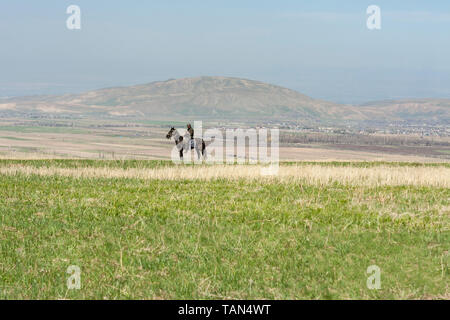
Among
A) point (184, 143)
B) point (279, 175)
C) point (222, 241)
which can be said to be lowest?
point (222, 241)

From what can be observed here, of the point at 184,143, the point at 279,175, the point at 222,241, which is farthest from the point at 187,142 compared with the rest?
the point at 222,241

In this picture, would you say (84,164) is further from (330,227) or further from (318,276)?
(318,276)

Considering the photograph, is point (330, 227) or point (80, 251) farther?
point (330, 227)

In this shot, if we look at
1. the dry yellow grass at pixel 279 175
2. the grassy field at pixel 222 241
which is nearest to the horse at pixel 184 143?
the dry yellow grass at pixel 279 175

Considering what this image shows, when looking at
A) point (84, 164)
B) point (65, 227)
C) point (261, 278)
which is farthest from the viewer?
point (84, 164)

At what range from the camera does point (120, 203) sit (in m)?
18.0

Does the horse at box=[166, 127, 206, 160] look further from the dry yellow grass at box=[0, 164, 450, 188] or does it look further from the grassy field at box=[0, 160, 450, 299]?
the grassy field at box=[0, 160, 450, 299]

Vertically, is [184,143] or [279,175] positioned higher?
[184,143]

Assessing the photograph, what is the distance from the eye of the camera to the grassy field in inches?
434

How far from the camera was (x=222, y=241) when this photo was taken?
1362 centimetres

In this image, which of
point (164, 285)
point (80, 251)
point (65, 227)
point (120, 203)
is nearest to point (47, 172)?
point (120, 203)

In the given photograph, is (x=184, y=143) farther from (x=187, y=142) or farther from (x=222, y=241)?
(x=222, y=241)

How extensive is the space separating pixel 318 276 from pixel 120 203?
8213 mm
